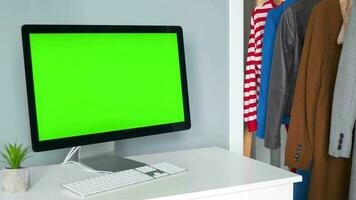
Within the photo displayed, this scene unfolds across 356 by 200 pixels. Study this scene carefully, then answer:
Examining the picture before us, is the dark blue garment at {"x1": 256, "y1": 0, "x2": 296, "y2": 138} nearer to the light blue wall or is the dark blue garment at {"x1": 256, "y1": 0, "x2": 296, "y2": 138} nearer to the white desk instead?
the light blue wall

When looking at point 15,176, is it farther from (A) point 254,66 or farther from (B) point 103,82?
(A) point 254,66

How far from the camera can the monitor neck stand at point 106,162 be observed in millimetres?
1432

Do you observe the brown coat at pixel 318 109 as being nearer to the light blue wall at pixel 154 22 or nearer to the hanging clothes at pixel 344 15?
the hanging clothes at pixel 344 15

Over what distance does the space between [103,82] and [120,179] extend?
1.01 feet

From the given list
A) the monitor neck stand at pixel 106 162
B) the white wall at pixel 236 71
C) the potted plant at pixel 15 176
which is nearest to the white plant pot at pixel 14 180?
the potted plant at pixel 15 176

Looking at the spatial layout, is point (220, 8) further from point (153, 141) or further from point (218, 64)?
point (153, 141)

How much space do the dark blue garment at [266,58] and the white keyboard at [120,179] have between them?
776mm

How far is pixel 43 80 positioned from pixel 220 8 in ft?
2.66

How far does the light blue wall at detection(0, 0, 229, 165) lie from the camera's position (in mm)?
1499

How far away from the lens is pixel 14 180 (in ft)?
3.97

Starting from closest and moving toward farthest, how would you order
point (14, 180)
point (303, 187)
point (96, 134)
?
point (14, 180)
point (96, 134)
point (303, 187)

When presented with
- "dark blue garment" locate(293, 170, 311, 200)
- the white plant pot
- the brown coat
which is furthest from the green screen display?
"dark blue garment" locate(293, 170, 311, 200)

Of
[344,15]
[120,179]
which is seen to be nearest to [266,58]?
[344,15]

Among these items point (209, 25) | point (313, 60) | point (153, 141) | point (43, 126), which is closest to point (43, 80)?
point (43, 126)
